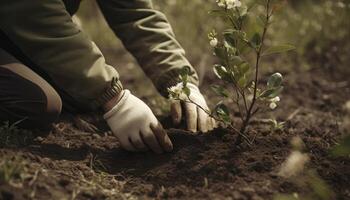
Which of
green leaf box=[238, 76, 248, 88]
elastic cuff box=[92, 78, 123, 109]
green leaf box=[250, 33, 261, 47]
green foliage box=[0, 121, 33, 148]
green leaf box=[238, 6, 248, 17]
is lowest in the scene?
green foliage box=[0, 121, 33, 148]

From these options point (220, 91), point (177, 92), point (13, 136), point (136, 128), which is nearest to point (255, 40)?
point (220, 91)

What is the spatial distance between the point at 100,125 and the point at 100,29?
2235 mm

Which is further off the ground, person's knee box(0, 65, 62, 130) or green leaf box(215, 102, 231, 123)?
green leaf box(215, 102, 231, 123)

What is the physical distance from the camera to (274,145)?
7.40 ft

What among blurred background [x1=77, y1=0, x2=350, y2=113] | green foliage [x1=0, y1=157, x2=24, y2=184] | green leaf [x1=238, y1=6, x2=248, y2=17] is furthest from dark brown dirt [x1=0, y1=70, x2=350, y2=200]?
blurred background [x1=77, y1=0, x2=350, y2=113]

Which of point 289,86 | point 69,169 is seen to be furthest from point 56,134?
point 289,86

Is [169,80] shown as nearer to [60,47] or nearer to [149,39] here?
[149,39]

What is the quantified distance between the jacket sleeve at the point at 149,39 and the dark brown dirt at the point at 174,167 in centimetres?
37

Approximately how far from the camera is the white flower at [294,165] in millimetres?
2068

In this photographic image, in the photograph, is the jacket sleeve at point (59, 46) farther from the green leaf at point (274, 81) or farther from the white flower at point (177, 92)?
the green leaf at point (274, 81)

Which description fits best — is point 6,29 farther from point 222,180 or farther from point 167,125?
point 222,180

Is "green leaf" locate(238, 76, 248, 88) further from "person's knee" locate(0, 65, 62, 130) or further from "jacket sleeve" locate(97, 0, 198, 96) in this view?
"person's knee" locate(0, 65, 62, 130)

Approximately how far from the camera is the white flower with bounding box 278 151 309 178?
2068 millimetres

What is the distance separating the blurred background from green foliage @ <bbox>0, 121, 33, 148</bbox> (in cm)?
122
